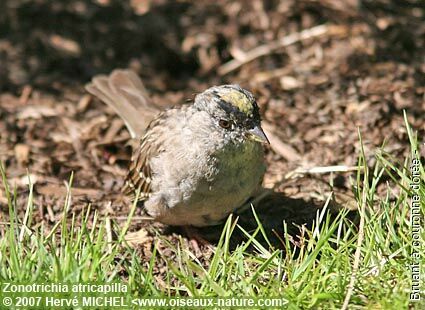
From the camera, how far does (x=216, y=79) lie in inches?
270

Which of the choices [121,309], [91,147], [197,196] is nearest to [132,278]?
[121,309]

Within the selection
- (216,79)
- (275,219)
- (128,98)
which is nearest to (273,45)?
(216,79)

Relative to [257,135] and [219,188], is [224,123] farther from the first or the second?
[219,188]

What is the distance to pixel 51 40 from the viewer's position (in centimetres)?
724

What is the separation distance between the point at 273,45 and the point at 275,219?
8.58ft

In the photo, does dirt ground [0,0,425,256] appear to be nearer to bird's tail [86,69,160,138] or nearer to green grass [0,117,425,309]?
bird's tail [86,69,160,138]

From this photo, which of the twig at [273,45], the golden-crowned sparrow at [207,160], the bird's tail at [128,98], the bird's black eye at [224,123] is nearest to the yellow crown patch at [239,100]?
the golden-crowned sparrow at [207,160]

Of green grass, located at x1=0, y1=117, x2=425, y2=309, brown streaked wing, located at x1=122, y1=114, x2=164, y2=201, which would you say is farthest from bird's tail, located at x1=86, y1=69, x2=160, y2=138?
green grass, located at x1=0, y1=117, x2=425, y2=309

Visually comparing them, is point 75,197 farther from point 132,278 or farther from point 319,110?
point 319,110

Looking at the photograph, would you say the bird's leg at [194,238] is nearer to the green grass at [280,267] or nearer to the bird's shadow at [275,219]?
the bird's shadow at [275,219]

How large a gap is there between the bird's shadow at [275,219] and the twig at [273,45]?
6.75 ft

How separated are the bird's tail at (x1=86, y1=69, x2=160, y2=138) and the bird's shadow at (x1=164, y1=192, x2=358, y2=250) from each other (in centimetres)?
102

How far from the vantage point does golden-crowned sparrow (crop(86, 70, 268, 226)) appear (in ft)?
14.4

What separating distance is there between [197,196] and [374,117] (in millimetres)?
1889
